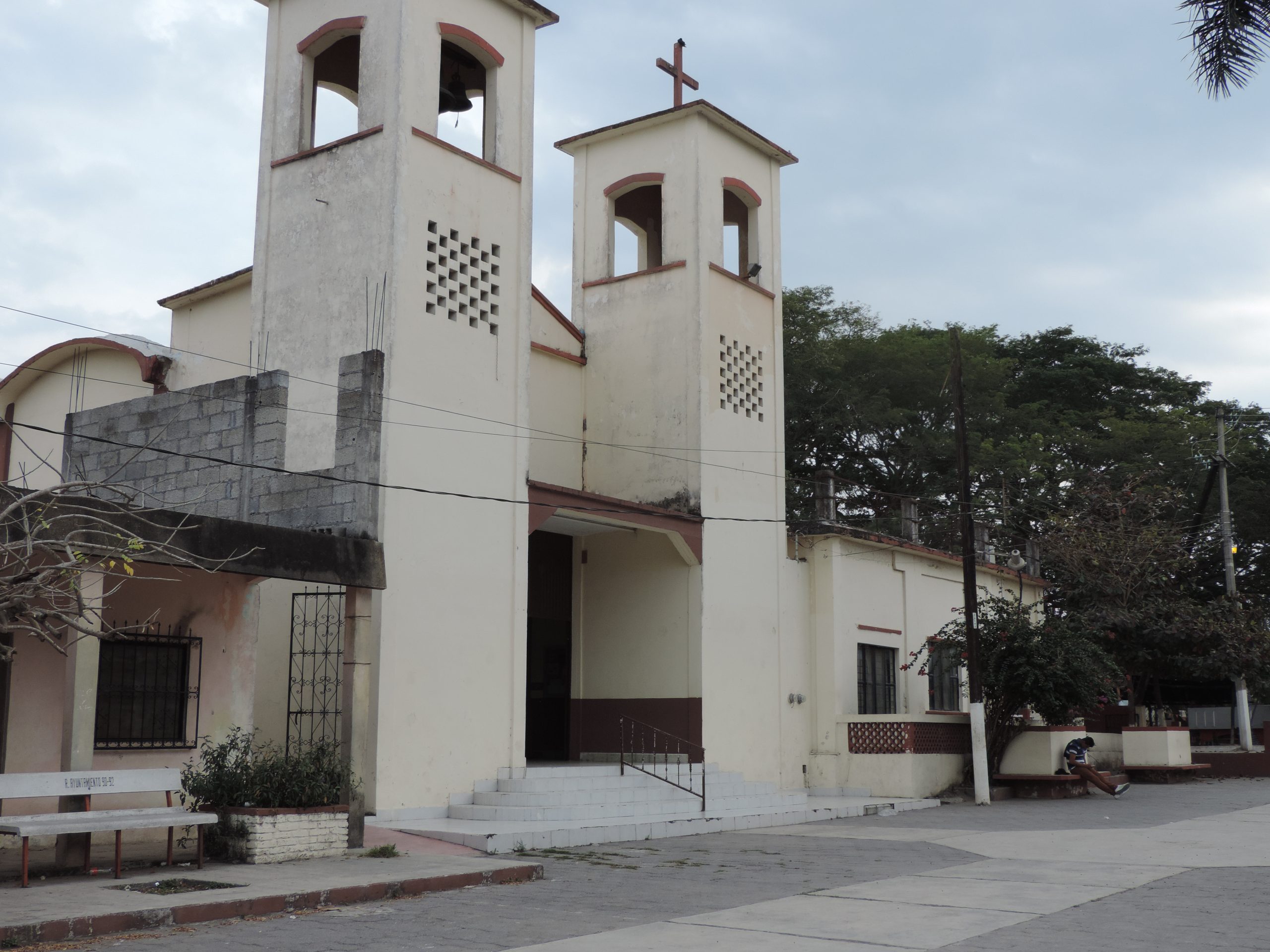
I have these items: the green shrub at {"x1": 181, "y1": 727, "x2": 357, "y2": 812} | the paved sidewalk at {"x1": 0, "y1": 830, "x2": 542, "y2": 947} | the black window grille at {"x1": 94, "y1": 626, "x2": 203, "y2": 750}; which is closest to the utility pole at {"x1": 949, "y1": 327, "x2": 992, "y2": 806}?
the paved sidewalk at {"x1": 0, "y1": 830, "x2": 542, "y2": 947}

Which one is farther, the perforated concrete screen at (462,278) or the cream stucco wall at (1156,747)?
the cream stucco wall at (1156,747)

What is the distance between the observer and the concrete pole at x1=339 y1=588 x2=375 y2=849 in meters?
12.5

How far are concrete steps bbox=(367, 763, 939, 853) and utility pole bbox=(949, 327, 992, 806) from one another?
2.12 meters

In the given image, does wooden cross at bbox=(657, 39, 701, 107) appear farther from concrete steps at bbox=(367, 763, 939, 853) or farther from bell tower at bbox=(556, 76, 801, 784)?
concrete steps at bbox=(367, 763, 939, 853)

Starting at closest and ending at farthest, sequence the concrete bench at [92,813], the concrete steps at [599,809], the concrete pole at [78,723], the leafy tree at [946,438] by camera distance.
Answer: the concrete bench at [92,813] < the concrete pole at [78,723] < the concrete steps at [599,809] < the leafy tree at [946,438]

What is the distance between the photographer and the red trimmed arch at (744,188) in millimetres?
21844

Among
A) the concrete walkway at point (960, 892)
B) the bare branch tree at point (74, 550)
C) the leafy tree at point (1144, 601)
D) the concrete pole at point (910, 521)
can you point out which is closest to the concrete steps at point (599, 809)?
the concrete walkway at point (960, 892)

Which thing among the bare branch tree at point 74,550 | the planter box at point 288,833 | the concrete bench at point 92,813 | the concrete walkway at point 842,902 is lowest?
the concrete walkway at point 842,902

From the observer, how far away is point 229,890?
9.77 metres

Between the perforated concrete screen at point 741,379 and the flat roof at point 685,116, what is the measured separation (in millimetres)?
3644

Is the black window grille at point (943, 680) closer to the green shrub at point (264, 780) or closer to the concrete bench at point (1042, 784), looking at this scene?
the concrete bench at point (1042, 784)

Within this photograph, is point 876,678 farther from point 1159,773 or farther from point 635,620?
point 1159,773

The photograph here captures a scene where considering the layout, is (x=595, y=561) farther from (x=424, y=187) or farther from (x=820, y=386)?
(x=820, y=386)

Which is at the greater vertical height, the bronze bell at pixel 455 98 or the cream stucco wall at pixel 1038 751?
the bronze bell at pixel 455 98
